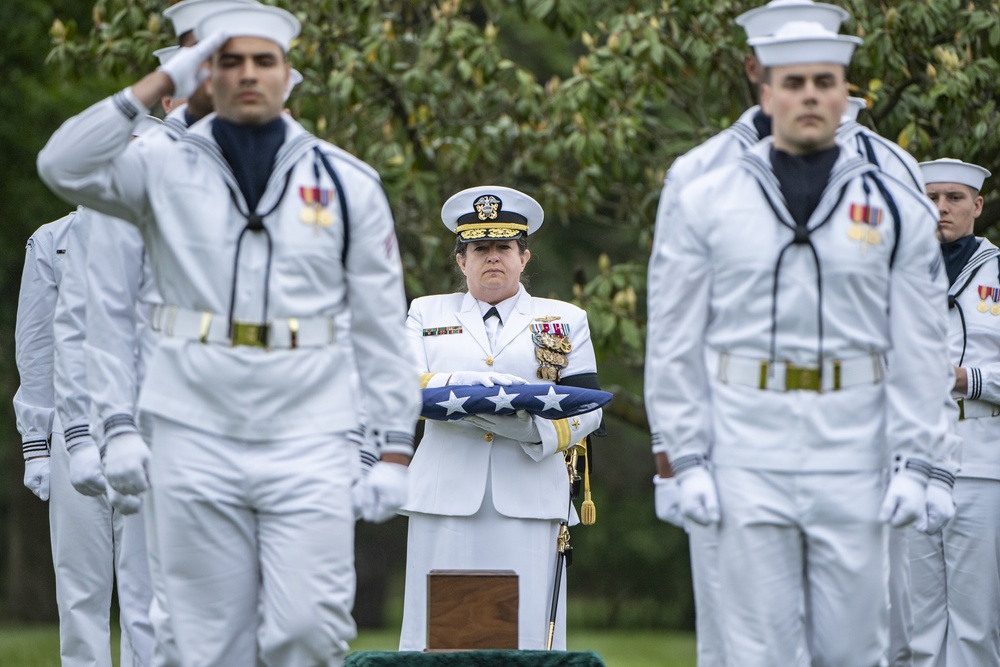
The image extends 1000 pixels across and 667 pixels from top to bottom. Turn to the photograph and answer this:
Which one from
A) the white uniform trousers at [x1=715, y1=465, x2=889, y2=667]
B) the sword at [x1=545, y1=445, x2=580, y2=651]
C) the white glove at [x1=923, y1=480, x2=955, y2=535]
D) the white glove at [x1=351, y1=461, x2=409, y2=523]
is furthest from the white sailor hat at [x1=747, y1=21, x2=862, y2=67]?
the sword at [x1=545, y1=445, x2=580, y2=651]

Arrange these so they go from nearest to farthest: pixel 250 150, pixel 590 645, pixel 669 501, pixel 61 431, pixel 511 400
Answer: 1. pixel 250 150
2. pixel 669 501
3. pixel 511 400
4. pixel 61 431
5. pixel 590 645

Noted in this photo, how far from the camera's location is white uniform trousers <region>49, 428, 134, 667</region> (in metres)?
7.60

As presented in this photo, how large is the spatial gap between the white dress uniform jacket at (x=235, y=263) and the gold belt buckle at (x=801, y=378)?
1.19 m

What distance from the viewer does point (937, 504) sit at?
224 inches

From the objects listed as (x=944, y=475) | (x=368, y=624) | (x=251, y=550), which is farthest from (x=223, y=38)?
(x=368, y=624)

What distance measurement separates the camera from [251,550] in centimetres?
532

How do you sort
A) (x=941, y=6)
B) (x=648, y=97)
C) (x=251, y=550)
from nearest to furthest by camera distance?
(x=251, y=550)
(x=941, y=6)
(x=648, y=97)

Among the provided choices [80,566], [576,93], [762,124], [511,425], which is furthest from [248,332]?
[576,93]

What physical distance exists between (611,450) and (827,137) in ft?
66.2

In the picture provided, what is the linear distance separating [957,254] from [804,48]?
2958mm

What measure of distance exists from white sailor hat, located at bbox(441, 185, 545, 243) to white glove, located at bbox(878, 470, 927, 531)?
3053 mm

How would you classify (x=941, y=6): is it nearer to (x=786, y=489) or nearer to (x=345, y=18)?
(x=345, y=18)

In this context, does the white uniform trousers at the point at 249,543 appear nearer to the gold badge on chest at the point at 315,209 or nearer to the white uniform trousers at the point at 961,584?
the gold badge on chest at the point at 315,209

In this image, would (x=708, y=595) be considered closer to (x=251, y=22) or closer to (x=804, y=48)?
(x=804, y=48)
